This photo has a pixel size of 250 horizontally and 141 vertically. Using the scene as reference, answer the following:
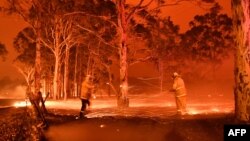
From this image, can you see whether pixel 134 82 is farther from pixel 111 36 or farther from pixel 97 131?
pixel 97 131

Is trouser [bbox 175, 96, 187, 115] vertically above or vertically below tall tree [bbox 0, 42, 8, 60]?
below

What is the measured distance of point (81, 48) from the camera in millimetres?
63375

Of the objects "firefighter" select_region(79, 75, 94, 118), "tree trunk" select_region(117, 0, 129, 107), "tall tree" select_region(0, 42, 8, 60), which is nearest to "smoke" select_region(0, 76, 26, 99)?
"tall tree" select_region(0, 42, 8, 60)

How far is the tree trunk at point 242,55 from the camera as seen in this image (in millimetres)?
13984

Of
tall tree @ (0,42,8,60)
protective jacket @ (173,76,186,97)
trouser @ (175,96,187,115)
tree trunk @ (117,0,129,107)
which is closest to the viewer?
protective jacket @ (173,76,186,97)

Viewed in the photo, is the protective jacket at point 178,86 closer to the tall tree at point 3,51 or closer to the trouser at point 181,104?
the trouser at point 181,104

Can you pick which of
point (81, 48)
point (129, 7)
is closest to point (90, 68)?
point (81, 48)

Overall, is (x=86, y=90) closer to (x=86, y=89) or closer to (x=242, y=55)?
(x=86, y=89)

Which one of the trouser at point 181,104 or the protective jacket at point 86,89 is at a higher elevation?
the protective jacket at point 86,89

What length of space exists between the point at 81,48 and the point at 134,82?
4104 cm

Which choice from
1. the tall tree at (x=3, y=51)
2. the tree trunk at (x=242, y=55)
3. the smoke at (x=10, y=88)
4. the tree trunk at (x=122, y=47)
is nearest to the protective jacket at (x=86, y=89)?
the tree trunk at (x=242, y=55)

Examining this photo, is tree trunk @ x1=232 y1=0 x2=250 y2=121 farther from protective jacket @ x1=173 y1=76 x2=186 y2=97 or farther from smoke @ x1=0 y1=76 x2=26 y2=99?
smoke @ x1=0 y1=76 x2=26 y2=99

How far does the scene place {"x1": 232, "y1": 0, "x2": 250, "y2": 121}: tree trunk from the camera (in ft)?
45.9

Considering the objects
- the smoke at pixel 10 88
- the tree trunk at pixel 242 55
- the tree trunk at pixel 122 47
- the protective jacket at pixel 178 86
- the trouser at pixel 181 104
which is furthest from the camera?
the smoke at pixel 10 88
